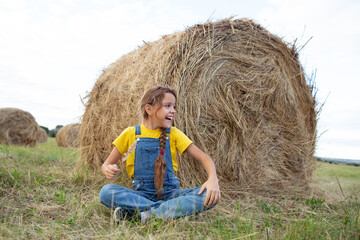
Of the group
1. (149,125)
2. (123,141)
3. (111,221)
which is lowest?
(111,221)

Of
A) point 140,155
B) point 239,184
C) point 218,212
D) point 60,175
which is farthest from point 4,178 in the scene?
point 239,184

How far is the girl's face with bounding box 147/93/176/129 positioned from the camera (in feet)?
7.27

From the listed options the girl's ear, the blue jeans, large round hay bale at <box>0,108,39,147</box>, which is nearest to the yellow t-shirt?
the girl's ear

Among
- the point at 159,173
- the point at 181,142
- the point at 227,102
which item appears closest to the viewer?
the point at 159,173

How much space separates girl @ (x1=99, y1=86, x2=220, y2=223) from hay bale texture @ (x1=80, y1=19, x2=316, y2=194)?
44cm

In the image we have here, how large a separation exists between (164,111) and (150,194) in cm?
63

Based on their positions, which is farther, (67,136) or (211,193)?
(67,136)

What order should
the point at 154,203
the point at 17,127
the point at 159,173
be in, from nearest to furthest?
1. the point at 154,203
2. the point at 159,173
3. the point at 17,127

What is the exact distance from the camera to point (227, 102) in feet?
10.1

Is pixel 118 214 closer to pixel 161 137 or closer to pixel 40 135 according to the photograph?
pixel 161 137

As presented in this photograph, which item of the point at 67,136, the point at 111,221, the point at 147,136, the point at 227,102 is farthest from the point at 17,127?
the point at 111,221

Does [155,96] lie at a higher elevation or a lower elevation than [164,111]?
higher

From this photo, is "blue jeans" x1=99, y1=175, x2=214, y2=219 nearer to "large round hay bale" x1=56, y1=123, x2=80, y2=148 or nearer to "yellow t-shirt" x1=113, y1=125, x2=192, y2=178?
"yellow t-shirt" x1=113, y1=125, x2=192, y2=178

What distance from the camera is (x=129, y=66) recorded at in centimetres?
347
